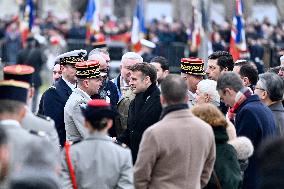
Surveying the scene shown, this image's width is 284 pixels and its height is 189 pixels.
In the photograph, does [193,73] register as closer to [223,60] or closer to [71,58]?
[223,60]

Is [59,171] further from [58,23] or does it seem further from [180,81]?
[58,23]

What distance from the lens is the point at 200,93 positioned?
11.8 m

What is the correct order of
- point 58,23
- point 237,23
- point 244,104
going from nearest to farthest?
1. point 244,104
2. point 237,23
3. point 58,23

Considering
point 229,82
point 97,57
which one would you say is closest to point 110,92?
point 97,57

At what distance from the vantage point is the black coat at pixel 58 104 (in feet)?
41.3

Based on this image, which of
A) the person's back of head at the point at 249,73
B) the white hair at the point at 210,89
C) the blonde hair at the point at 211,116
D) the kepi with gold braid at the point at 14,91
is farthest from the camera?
the person's back of head at the point at 249,73

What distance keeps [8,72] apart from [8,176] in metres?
3.18

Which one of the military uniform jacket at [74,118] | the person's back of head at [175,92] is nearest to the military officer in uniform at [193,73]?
the military uniform jacket at [74,118]

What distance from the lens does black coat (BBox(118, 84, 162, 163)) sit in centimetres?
1176

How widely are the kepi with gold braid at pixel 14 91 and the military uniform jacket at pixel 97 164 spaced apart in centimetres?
58

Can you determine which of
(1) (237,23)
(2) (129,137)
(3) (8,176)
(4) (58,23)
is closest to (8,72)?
(2) (129,137)

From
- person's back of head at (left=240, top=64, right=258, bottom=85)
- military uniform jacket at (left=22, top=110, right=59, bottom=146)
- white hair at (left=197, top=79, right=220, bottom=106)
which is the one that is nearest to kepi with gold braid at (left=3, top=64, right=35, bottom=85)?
military uniform jacket at (left=22, top=110, right=59, bottom=146)

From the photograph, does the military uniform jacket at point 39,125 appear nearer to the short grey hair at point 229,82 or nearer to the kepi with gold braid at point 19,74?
the kepi with gold braid at point 19,74

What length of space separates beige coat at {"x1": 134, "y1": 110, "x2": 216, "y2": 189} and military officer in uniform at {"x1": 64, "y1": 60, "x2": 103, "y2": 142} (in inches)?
82.0
